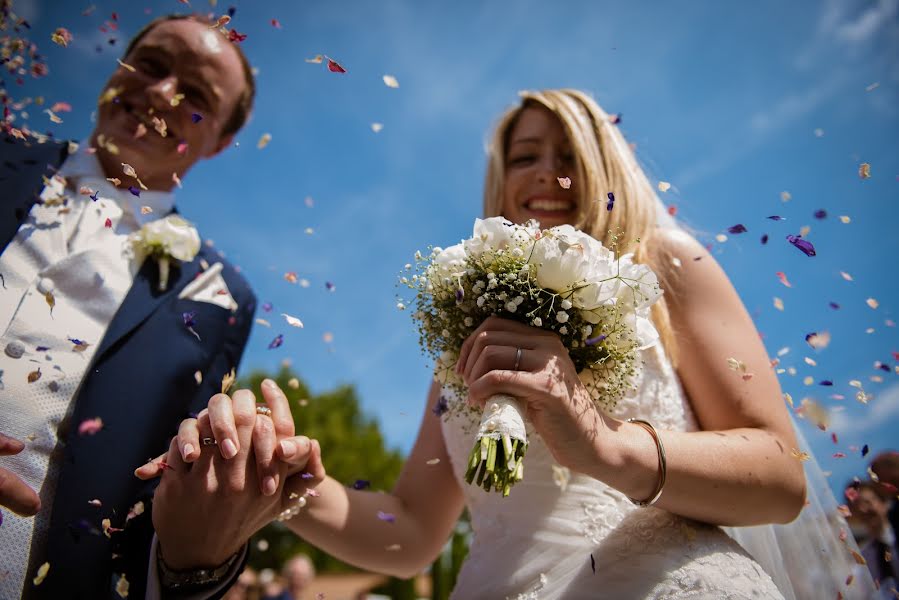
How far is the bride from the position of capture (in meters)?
2.09

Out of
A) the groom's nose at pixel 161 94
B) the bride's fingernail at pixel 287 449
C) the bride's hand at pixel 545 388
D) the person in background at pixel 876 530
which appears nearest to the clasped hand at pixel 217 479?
the bride's fingernail at pixel 287 449

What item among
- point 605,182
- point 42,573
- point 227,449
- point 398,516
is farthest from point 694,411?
point 42,573

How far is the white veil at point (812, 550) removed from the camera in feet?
9.55

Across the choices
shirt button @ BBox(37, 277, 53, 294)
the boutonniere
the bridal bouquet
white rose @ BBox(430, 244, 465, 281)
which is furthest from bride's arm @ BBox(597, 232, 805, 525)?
shirt button @ BBox(37, 277, 53, 294)

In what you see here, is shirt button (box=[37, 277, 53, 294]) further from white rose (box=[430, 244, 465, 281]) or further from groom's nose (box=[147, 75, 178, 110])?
white rose (box=[430, 244, 465, 281])

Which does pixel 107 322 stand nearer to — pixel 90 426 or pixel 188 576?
pixel 90 426

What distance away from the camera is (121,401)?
2895mm

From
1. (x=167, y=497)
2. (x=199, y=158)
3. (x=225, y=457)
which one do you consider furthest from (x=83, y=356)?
(x=199, y=158)

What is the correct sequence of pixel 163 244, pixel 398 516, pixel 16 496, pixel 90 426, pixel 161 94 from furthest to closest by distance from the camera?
1. pixel 161 94
2. pixel 163 244
3. pixel 398 516
4. pixel 90 426
5. pixel 16 496

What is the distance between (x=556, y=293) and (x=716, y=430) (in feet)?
3.74

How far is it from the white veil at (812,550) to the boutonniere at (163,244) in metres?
3.74

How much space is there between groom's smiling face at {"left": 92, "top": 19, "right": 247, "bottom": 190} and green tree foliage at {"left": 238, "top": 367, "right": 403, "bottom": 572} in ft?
93.5

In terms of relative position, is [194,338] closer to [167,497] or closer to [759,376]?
[167,497]

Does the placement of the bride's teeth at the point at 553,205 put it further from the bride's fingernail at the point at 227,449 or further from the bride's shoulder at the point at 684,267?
the bride's fingernail at the point at 227,449
